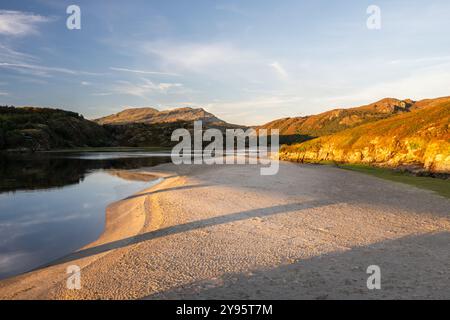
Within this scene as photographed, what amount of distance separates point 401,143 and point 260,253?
3507 centimetres

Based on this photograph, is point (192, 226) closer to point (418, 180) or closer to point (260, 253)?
point (260, 253)

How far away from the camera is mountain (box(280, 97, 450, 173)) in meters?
30.5

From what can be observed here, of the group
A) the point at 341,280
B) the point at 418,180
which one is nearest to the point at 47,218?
the point at 341,280

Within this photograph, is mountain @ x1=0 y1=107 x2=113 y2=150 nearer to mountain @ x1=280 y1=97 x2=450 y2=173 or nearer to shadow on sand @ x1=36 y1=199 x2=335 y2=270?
mountain @ x1=280 y1=97 x2=450 y2=173

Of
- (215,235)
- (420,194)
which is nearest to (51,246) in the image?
(215,235)

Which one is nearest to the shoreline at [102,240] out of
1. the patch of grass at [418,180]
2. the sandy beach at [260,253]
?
the sandy beach at [260,253]

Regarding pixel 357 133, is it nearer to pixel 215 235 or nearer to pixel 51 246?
pixel 215 235

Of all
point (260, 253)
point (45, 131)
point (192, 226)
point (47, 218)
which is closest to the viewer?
point (260, 253)

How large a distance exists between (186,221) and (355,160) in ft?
121

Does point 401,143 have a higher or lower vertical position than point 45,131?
lower

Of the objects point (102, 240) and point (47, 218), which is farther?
point (47, 218)

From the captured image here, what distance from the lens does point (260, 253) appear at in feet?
32.3

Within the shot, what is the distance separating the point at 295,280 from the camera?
7.75 meters

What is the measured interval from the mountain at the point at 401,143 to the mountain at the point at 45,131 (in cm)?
10439
